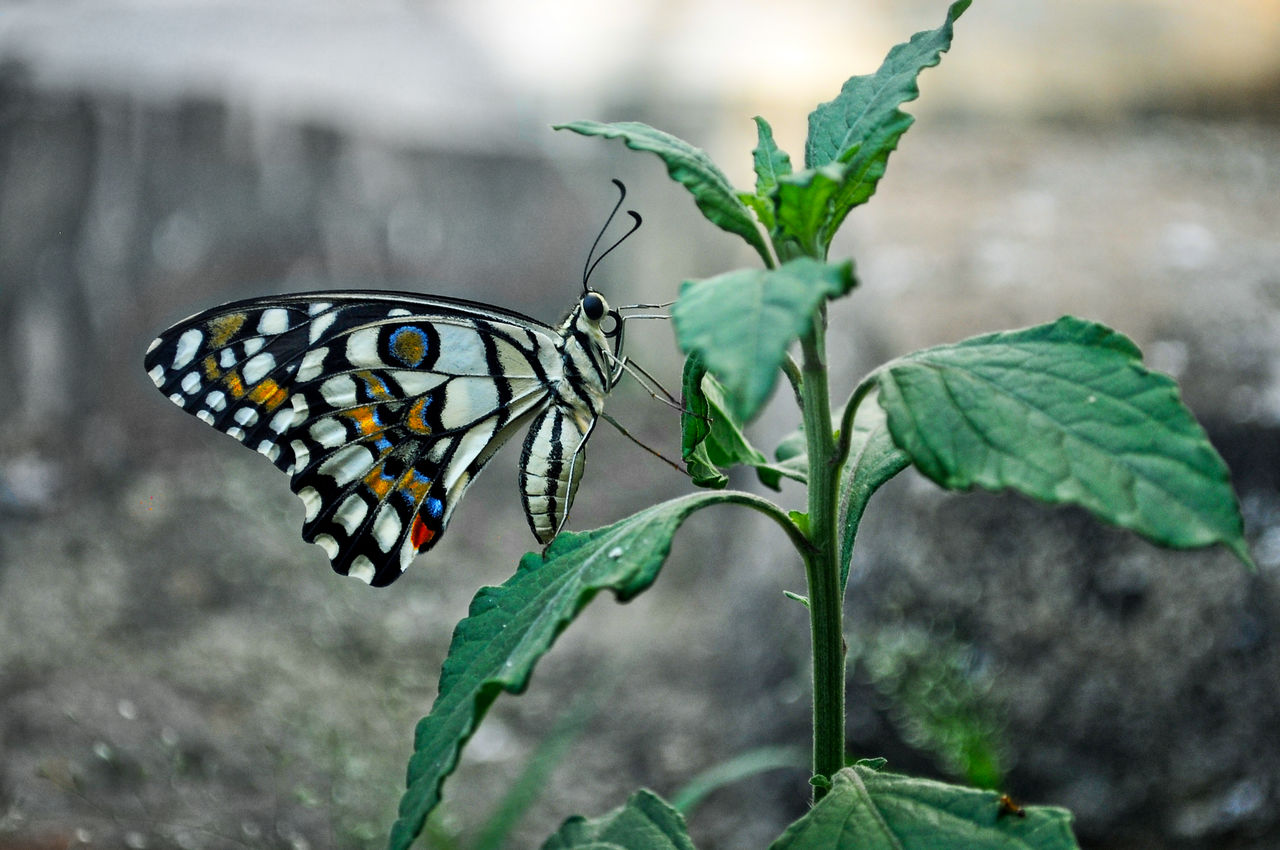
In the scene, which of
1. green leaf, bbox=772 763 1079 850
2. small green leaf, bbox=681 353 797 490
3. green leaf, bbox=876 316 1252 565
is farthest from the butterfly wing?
green leaf, bbox=876 316 1252 565

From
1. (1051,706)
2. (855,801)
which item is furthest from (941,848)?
(1051,706)

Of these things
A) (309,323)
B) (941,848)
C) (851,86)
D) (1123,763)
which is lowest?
(1123,763)

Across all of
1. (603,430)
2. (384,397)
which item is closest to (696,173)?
(384,397)

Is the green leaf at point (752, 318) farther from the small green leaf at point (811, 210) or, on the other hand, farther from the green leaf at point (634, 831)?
the green leaf at point (634, 831)

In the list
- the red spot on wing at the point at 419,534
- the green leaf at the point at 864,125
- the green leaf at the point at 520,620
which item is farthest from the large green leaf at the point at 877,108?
the red spot on wing at the point at 419,534

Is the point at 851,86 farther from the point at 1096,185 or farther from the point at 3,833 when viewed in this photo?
the point at 1096,185

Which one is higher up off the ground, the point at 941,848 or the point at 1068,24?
the point at 1068,24

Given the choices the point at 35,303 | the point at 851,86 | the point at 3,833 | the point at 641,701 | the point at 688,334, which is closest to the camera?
the point at 688,334

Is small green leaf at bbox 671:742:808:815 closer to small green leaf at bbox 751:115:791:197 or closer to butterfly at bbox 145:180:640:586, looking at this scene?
butterfly at bbox 145:180:640:586
